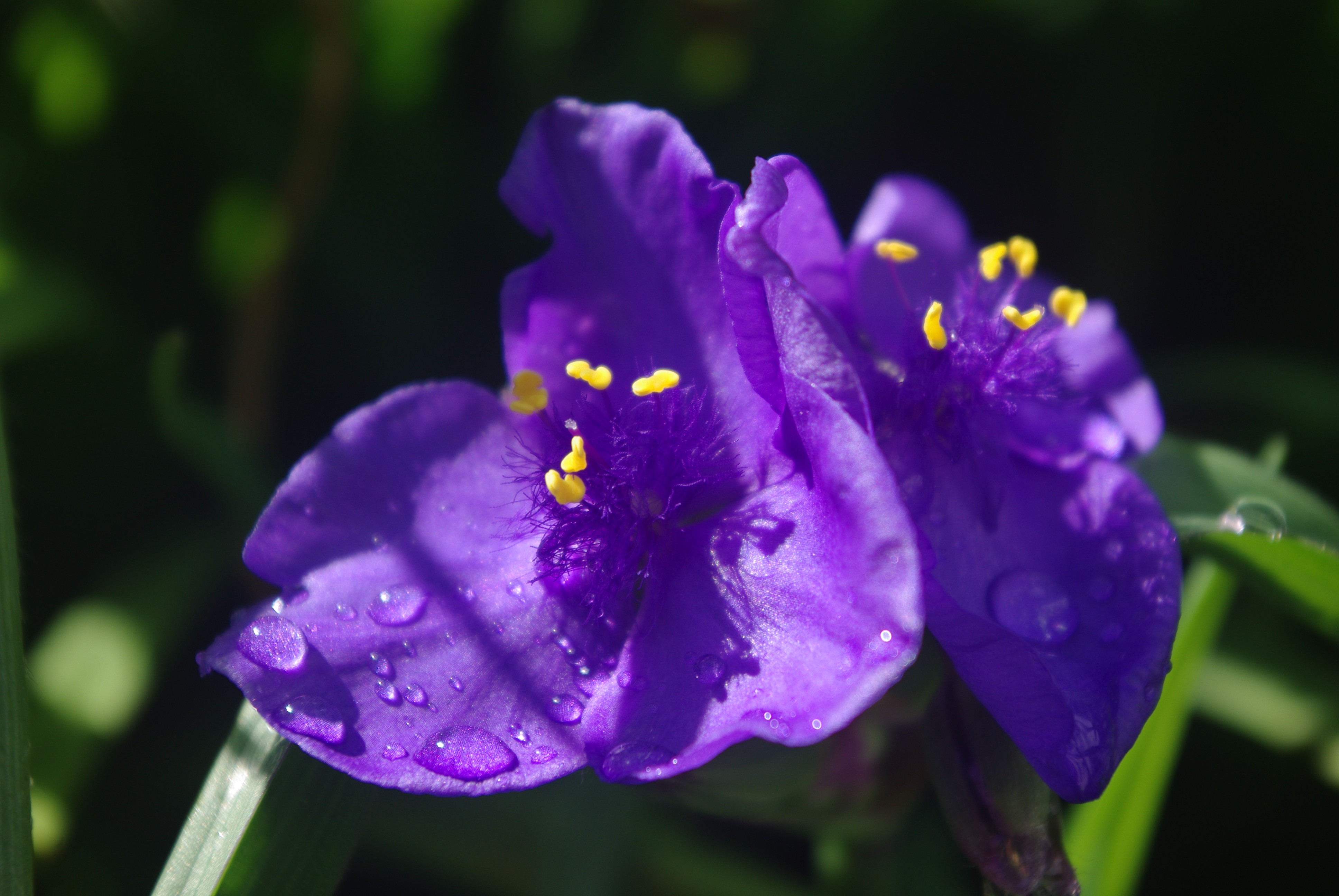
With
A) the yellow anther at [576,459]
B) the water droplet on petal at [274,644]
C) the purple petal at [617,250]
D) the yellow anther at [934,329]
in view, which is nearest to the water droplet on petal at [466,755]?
the water droplet on petal at [274,644]

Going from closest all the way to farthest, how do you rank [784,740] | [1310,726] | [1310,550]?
[784,740] < [1310,550] < [1310,726]

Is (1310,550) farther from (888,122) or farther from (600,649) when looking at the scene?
(888,122)

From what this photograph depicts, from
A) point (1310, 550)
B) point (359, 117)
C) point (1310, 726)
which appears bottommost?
point (1310, 726)

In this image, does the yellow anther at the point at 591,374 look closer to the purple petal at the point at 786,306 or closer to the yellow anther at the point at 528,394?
the yellow anther at the point at 528,394

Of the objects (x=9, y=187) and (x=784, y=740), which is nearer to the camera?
(x=784, y=740)

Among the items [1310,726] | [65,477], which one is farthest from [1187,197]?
[65,477]

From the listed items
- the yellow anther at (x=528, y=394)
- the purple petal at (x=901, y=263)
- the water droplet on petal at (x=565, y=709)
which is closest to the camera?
the water droplet on petal at (x=565, y=709)
